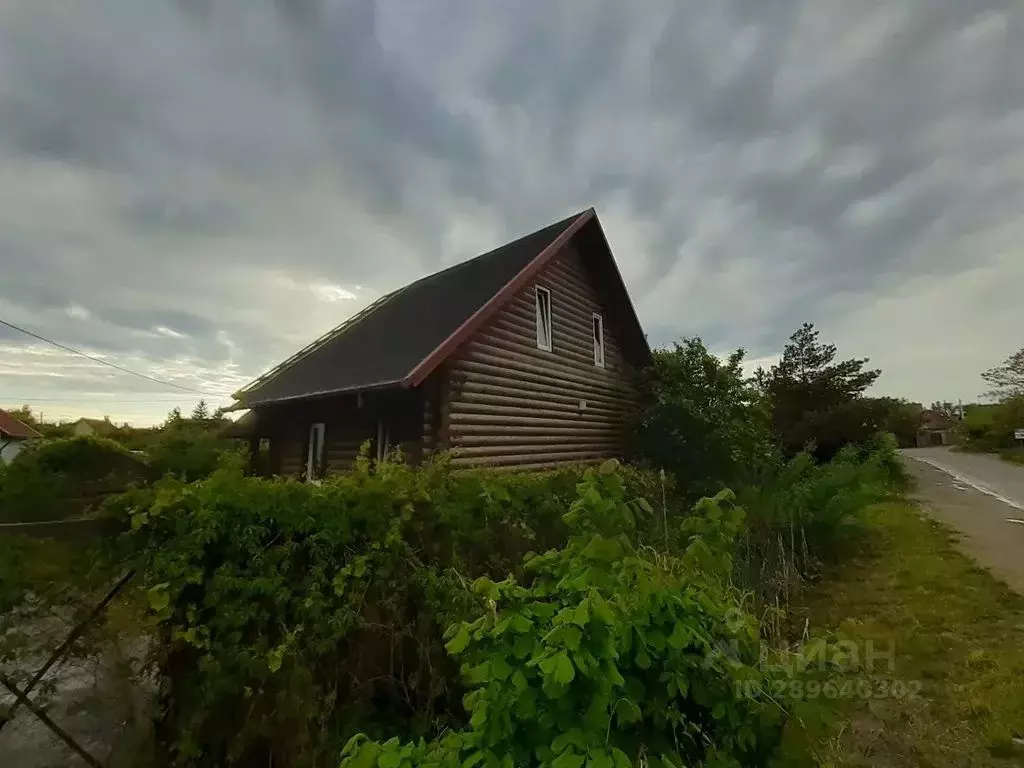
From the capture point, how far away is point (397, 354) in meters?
8.74

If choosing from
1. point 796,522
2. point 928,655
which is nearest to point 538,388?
point 796,522

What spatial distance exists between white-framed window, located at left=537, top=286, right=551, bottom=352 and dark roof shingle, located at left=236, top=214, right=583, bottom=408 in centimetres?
90

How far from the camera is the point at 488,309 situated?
845cm

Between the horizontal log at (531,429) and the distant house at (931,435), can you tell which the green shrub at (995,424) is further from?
the horizontal log at (531,429)

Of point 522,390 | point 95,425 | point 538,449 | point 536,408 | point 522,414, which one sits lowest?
point 538,449

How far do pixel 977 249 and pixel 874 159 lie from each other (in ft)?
11.6

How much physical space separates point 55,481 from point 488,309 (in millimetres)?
6273

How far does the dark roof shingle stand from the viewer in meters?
8.51

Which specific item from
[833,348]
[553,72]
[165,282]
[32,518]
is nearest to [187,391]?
[165,282]

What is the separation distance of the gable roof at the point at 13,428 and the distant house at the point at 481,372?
65.1 ft

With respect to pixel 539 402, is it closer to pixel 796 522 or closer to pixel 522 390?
pixel 522 390

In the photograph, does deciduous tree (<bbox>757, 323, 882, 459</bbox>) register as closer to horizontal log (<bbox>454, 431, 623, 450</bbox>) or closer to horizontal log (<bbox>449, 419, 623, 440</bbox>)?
Result: horizontal log (<bbox>454, 431, 623, 450</bbox>)

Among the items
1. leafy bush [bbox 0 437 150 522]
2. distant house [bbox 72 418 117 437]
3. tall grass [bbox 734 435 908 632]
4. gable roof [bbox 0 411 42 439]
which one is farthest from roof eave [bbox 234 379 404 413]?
gable roof [bbox 0 411 42 439]

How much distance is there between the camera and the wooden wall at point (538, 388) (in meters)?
8.49
